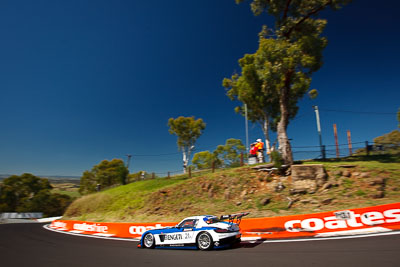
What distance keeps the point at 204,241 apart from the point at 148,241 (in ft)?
9.56

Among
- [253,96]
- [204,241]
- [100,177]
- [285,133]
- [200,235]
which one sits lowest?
[204,241]

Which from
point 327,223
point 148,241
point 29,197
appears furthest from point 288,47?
point 29,197

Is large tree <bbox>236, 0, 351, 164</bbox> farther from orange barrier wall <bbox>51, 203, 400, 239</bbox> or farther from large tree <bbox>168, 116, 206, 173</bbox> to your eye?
large tree <bbox>168, 116, 206, 173</bbox>

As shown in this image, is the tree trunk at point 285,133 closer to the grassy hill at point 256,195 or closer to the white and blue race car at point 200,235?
the grassy hill at point 256,195

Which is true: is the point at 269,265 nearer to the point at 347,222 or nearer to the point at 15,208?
the point at 347,222

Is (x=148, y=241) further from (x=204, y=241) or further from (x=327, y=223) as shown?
(x=327, y=223)

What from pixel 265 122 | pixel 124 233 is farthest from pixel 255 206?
pixel 265 122

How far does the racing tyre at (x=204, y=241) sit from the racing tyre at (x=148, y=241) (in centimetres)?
236

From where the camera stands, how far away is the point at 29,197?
4819 centimetres

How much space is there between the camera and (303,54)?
16984mm

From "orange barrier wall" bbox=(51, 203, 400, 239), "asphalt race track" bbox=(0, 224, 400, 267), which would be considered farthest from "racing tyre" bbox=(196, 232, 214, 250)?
"orange barrier wall" bbox=(51, 203, 400, 239)

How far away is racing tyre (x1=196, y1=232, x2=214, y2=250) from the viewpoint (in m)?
7.79

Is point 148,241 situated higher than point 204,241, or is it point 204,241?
point 204,241

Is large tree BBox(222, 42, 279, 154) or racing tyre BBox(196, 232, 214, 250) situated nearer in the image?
racing tyre BBox(196, 232, 214, 250)
